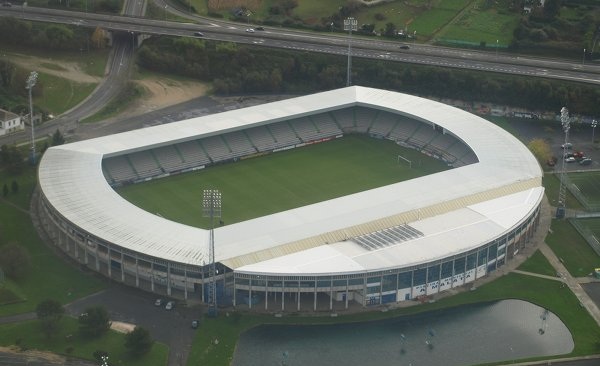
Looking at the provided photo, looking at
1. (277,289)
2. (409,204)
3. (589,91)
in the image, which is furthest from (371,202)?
(589,91)

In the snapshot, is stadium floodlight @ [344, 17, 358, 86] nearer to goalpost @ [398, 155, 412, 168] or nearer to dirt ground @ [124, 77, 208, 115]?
dirt ground @ [124, 77, 208, 115]

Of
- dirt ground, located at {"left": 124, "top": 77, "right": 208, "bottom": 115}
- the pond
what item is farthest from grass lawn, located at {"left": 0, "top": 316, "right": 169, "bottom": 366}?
dirt ground, located at {"left": 124, "top": 77, "right": 208, "bottom": 115}

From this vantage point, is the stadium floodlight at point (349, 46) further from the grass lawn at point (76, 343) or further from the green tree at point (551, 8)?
the grass lawn at point (76, 343)

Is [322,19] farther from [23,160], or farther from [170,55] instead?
[23,160]

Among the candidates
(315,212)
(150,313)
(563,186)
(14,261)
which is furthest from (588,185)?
(14,261)

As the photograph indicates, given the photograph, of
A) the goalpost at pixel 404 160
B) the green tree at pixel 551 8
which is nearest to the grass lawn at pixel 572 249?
the goalpost at pixel 404 160

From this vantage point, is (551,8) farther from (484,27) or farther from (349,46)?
(349,46)
